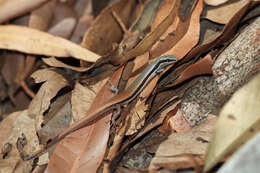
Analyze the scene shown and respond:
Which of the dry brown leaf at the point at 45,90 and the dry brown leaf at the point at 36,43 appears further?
the dry brown leaf at the point at 36,43

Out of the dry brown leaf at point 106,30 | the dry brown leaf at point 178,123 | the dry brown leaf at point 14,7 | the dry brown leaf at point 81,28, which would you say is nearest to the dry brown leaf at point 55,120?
the dry brown leaf at point 106,30

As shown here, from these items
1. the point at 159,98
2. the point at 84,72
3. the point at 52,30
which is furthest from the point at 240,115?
the point at 52,30

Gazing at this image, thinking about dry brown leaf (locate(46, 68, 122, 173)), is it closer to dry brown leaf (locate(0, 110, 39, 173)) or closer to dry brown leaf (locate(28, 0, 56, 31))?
dry brown leaf (locate(0, 110, 39, 173))

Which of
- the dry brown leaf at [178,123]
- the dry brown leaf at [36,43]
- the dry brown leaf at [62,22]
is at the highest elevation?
the dry brown leaf at [62,22]

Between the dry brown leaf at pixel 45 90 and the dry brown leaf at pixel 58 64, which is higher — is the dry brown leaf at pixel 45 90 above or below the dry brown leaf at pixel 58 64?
below

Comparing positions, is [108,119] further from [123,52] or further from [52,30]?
[52,30]

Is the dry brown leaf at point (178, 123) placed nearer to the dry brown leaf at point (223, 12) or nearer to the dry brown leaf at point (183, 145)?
the dry brown leaf at point (183, 145)
